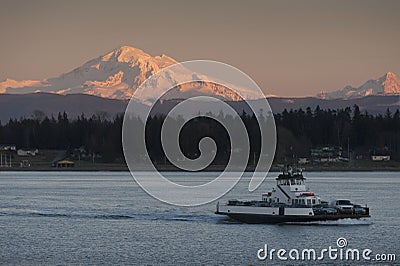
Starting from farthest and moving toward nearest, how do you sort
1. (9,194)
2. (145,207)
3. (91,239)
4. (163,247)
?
(9,194) → (145,207) → (91,239) → (163,247)

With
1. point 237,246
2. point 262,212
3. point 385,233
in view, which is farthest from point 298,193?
point 237,246

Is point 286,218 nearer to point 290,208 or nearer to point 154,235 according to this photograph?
point 290,208

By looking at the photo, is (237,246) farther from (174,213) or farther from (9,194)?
(9,194)

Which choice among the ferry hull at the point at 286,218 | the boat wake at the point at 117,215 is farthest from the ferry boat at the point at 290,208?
the boat wake at the point at 117,215

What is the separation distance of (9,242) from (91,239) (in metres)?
6.48

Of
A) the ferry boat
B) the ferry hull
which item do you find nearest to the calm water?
the ferry hull

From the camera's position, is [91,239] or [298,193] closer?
[91,239]

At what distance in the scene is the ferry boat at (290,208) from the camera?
8394cm

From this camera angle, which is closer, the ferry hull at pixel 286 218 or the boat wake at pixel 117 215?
the ferry hull at pixel 286 218

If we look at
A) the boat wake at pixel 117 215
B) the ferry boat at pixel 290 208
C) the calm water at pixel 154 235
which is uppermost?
the ferry boat at pixel 290 208

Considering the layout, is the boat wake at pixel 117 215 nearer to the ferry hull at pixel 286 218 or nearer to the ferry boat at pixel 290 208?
the ferry boat at pixel 290 208

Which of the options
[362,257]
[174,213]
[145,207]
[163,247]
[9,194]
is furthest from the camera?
[9,194]

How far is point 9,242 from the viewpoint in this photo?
74.5 m

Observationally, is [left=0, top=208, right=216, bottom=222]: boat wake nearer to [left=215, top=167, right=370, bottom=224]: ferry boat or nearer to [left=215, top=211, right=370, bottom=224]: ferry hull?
[left=215, top=167, right=370, bottom=224]: ferry boat
